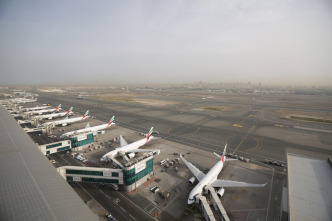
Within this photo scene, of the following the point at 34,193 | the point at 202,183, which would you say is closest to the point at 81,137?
the point at 34,193

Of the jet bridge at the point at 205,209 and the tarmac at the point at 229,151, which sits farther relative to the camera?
the tarmac at the point at 229,151

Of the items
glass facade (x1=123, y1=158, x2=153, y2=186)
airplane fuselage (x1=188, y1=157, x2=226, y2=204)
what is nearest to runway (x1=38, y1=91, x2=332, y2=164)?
airplane fuselage (x1=188, y1=157, x2=226, y2=204)

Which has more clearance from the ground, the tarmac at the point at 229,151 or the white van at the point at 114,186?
the tarmac at the point at 229,151

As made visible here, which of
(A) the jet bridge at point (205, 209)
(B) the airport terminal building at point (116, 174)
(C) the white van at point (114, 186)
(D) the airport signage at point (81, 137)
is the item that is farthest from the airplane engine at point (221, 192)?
(D) the airport signage at point (81, 137)

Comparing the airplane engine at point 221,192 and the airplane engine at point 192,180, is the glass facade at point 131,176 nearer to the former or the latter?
the airplane engine at point 192,180

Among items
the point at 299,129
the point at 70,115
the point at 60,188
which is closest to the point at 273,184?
the point at 60,188

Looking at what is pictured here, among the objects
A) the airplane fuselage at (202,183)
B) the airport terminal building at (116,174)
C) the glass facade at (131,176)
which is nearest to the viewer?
the airplane fuselage at (202,183)

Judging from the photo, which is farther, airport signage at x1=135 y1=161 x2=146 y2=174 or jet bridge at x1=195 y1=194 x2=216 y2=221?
airport signage at x1=135 y1=161 x2=146 y2=174

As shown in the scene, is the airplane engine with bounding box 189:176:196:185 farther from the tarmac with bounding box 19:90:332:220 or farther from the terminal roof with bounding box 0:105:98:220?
the terminal roof with bounding box 0:105:98:220

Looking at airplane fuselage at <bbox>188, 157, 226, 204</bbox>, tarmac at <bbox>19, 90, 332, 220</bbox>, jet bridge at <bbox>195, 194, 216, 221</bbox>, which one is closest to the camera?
jet bridge at <bbox>195, 194, 216, 221</bbox>
